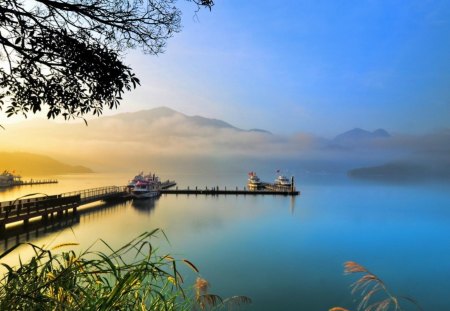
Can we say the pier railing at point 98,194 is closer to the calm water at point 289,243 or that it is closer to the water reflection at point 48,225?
the water reflection at point 48,225

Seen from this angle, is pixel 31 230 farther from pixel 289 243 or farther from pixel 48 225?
pixel 289 243

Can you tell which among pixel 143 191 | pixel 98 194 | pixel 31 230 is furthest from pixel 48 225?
pixel 143 191

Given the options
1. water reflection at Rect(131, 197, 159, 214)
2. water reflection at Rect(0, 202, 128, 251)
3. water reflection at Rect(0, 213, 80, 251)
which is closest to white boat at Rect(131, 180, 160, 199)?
water reflection at Rect(131, 197, 159, 214)

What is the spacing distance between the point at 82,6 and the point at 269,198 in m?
50.8

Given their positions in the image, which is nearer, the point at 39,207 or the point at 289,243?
the point at 289,243

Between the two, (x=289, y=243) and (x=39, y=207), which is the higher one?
(x=39, y=207)

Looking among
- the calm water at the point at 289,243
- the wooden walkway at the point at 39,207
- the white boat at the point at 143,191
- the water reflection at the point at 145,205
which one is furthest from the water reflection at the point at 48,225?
the white boat at the point at 143,191

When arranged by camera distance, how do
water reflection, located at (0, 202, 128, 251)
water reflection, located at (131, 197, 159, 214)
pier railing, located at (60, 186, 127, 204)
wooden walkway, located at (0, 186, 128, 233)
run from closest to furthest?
water reflection, located at (0, 202, 128, 251)
wooden walkway, located at (0, 186, 128, 233)
pier railing, located at (60, 186, 127, 204)
water reflection, located at (131, 197, 159, 214)

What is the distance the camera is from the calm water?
15.5 metres

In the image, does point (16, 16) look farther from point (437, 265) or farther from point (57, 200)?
point (57, 200)

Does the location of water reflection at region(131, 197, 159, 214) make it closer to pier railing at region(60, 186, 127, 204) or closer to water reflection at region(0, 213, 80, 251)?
pier railing at region(60, 186, 127, 204)

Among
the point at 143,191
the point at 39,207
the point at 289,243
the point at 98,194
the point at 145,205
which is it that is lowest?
the point at 289,243

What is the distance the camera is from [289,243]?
83.9 ft

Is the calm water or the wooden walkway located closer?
the calm water
